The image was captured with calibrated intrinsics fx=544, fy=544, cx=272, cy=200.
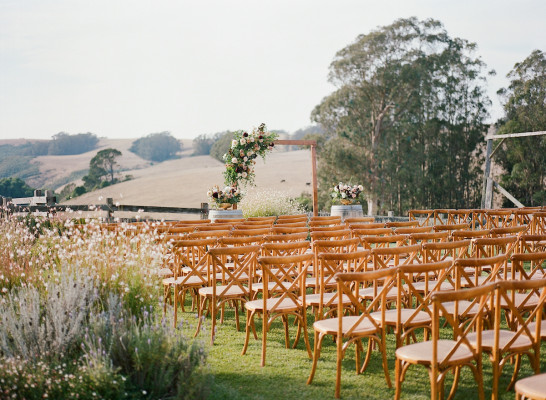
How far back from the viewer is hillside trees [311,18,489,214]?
95.6ft

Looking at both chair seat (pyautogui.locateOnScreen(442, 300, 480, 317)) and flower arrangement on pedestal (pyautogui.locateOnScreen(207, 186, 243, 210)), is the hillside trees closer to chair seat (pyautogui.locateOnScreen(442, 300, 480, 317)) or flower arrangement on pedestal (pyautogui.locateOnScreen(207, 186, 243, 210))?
flower arrangement on pedestal (pyautogui.locateOnScreen(207, 186, 243, 210))

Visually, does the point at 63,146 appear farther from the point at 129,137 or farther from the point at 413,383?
the point at 413,383

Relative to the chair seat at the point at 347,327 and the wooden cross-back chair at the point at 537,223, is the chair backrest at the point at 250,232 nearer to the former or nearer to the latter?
the chair seat at the point at 347,327

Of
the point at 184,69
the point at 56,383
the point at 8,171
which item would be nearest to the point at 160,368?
the point at 56,383

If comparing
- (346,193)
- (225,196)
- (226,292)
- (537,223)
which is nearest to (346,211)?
(346,193)

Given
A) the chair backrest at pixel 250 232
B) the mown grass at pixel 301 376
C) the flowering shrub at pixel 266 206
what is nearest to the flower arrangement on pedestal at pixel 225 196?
the flowering shrub at pixel 266 206

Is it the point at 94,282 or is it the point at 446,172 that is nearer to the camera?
the point at 94,282

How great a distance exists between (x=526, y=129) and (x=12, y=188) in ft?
119

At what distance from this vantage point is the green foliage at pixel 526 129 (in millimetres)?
26797

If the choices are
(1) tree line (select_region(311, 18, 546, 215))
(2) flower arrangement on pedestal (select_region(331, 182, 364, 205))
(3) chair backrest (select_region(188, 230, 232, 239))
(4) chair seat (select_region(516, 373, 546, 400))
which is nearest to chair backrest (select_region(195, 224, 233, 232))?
(3) chair backrest (select_region(188, 230, 232, 239))

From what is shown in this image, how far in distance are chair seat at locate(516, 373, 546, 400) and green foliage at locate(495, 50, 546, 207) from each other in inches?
1019

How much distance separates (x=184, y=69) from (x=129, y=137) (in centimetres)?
4064

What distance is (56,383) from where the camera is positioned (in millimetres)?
3113

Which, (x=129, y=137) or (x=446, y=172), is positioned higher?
(x=129, y=137)
